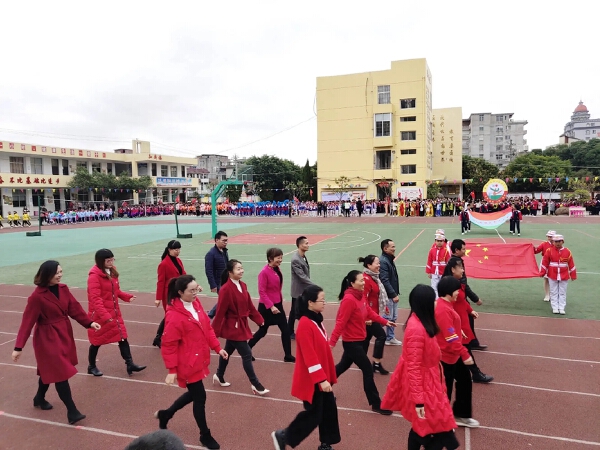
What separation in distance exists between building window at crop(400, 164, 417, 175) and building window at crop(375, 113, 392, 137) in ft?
13.9

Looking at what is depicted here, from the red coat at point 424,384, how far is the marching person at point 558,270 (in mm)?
5847

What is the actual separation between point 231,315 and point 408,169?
47086mm

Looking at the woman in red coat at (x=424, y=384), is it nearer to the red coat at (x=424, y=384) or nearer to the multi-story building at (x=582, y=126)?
the red coat at (x=424, y=384)

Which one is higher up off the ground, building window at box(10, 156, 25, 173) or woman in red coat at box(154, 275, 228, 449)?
building window at box(10, 156, 25, 173)

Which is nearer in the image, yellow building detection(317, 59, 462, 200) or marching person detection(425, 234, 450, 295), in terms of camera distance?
marching person detection(425, 234, 450, 295)

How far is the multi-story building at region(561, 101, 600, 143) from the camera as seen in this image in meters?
129

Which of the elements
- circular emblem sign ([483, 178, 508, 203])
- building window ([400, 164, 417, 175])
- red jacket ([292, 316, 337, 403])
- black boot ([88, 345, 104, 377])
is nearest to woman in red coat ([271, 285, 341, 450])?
red jacket ([292, 316, 337, 403])

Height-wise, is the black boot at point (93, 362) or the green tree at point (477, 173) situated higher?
the green tree at point (477, 173)

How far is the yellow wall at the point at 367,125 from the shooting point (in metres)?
48.5

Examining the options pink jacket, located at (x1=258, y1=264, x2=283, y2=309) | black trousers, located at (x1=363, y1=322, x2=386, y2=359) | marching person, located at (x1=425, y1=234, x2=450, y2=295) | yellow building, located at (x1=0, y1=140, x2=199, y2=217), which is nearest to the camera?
black trousers, located at (x1=363, y1=322, x2=386, y2=359)

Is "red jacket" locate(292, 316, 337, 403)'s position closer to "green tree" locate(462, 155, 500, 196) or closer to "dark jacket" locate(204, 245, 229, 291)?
"dark jacket" locate(204, 245, 229, 291)

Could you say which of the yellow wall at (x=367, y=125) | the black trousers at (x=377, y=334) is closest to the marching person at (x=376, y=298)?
the black trousers at (x=377, y=334)

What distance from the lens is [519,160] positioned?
6462cm

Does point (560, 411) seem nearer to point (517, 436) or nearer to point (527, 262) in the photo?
point (517, 436)
